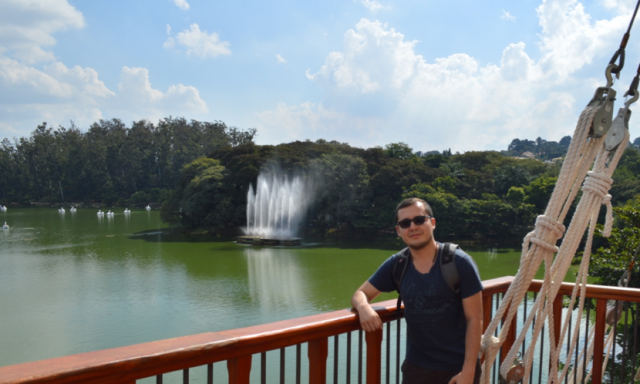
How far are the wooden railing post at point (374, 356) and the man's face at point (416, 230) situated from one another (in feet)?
1.08

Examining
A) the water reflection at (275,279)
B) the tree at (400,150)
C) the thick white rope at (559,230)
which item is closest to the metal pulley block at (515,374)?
the thick white rope at (559,230)

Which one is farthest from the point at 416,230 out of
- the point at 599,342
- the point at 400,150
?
the point at 400,150

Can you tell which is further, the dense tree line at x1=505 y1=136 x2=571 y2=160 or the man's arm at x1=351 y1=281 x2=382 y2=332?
the dense tree line at x1=505 y1=136 x2=571 y2=160

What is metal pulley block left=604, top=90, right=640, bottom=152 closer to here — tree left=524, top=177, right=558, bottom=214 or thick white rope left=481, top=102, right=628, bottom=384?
thick white rope left=481, top=102, right=628, bottom=384

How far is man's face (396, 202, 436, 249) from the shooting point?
168 centimetres

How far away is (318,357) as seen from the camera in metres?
1.62

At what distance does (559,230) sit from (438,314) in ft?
1.54

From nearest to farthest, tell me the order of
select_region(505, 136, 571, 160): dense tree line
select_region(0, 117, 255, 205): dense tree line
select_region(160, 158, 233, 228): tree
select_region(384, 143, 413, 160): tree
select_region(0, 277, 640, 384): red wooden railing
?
1. select_region(0, 277, 640, 384): red wooden railing
2. select_region(160, 158, 233, 228): tree
3. select_region(384, 143, 413, 160): tree
4. select_region(0, 117, 255, 205): dense tree line
5. select_region(505, 136, 571, 160): dense tree line

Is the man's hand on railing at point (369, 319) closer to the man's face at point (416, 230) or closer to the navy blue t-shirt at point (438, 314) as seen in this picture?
the navy blue t-shirt at point (438, 314)

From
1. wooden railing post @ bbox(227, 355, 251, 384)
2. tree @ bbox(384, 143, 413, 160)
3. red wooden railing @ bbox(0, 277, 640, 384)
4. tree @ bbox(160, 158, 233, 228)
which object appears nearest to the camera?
red wooden railing @ bbox(0, 277, 640, 384)

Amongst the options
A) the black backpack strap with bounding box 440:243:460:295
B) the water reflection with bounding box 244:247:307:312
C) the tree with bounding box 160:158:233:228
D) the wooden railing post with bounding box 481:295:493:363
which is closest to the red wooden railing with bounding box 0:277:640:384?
the black backpack strap with bounding box 440:243:460:295

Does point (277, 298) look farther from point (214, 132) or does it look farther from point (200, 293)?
point (214, 132)

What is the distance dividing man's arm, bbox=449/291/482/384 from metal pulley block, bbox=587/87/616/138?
0.65 metres

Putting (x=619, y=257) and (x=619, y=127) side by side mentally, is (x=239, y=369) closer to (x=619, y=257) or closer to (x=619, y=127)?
(x=619, y=127)
